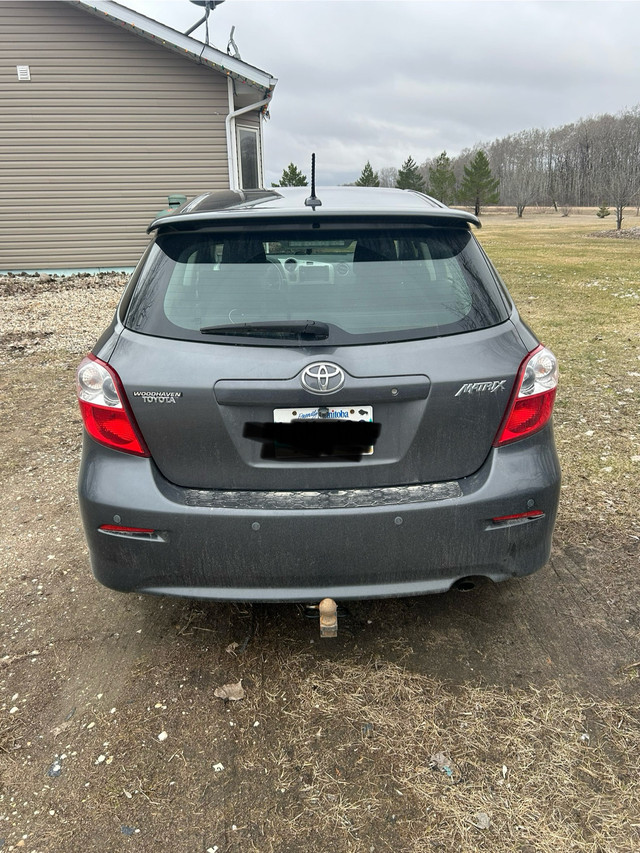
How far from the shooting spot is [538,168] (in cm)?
9262

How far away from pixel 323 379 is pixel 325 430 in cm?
18

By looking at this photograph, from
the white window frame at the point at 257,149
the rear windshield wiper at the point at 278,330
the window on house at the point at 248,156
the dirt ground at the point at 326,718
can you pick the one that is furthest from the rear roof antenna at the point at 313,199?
the window on house at the point at 248,156

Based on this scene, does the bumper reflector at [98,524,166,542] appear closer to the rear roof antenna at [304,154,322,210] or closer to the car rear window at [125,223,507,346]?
the car rear window at [125,223,507,346]

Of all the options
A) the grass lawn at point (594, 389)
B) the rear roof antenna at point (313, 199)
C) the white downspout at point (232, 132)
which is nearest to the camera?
the rear roof antenna at point (313, 199)

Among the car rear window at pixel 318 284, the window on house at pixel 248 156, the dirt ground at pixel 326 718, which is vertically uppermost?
the window on house at pixel 248 156

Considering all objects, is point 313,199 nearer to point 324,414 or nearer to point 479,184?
point 324,414

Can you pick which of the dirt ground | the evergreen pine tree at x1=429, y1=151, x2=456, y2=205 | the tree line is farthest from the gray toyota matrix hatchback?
the evergreen pine tree at x1=429, y1=151, x2=456, y2=205

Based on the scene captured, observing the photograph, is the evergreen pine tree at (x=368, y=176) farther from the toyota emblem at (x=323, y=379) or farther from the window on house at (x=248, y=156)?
the toyota emblem at (x=323, y=379)

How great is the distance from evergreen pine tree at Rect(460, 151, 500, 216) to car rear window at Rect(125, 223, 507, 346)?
74.6 meters

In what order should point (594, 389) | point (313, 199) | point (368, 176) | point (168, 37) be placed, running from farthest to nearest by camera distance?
point (368, 176)
point (168, 37)
point (594, 389)
point (313, 199)

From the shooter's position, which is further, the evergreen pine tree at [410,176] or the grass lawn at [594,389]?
the evergreen pine tree at [410,176]

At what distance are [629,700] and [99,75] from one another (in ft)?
47.7

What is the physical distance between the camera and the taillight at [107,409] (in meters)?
2.16

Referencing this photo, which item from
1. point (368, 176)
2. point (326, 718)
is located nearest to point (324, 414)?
point (326, 718)
